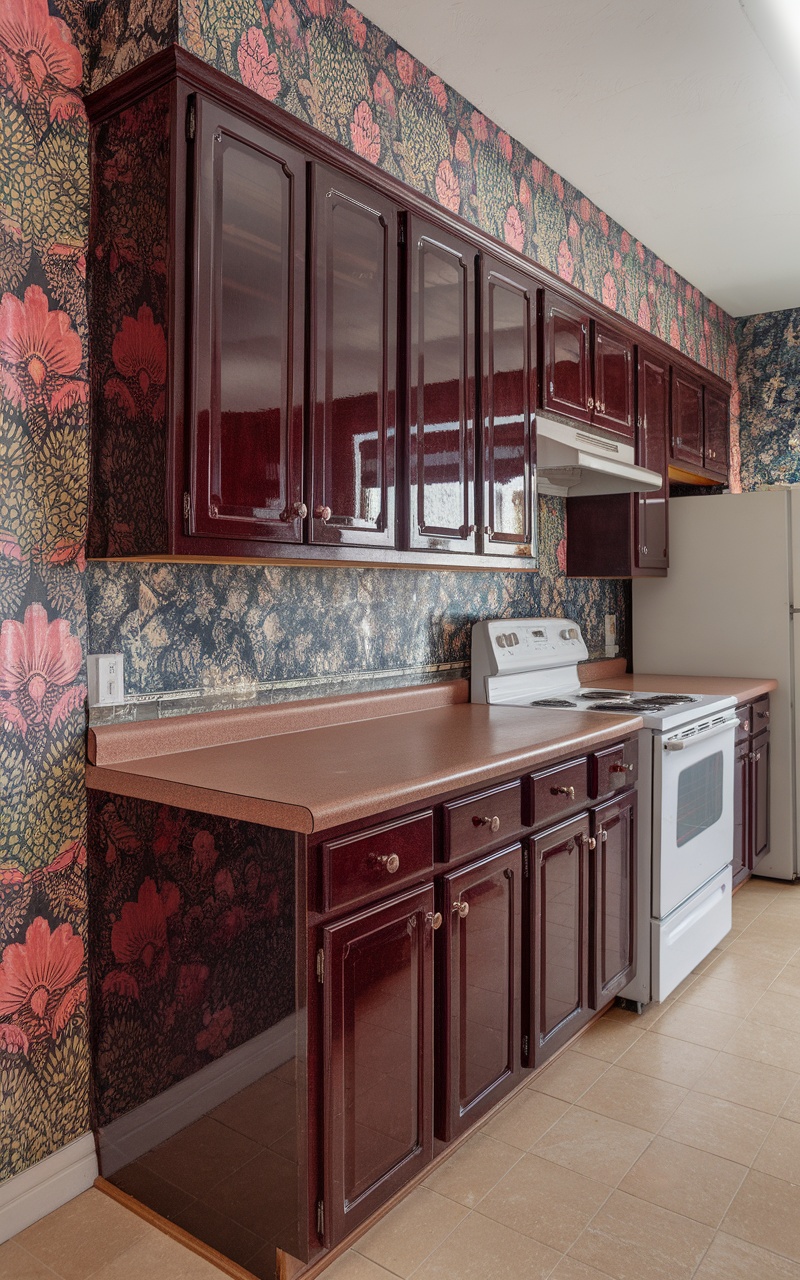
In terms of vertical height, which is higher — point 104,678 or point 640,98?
point 640,98

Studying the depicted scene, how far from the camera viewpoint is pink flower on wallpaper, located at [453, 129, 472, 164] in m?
2.70

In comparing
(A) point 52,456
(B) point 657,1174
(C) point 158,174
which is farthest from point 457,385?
(B) point 657,1174

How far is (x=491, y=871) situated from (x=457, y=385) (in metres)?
1.35

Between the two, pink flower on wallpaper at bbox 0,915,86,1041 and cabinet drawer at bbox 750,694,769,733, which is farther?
cabinet drawer at bbox 750,694,769,733

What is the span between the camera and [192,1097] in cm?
171

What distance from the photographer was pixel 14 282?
1748 mm

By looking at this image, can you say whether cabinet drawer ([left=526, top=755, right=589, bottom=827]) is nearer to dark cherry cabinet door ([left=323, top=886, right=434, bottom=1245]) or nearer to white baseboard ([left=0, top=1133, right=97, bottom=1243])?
dark cherry cabinet door ([left=323, top=886, right=434, bottom=1245])

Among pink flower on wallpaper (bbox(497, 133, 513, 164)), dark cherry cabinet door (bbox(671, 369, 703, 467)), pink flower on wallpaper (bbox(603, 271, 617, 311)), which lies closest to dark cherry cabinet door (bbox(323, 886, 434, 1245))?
pink flower on wallpaper (bbox(497, 133, 513, 164))

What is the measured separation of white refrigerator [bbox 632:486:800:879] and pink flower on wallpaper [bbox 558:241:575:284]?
4.32 feet

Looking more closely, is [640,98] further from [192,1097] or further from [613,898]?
[192,1097]

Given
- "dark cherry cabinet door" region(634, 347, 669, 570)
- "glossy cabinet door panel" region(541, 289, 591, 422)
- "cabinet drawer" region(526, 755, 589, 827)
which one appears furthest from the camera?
"dark cherry cabinet door" region(634, 347, 669, 570)

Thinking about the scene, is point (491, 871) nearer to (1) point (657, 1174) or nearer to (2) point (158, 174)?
(1) point (657, 1174)

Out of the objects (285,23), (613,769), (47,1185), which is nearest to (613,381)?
(613,769)

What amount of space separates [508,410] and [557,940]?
1.57 m
